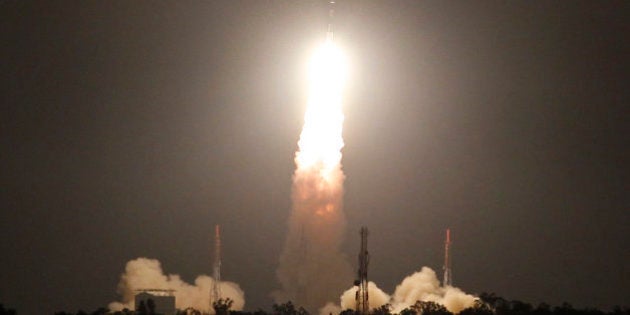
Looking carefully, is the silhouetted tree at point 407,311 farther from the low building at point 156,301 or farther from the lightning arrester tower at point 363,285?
the low building at point 156,301

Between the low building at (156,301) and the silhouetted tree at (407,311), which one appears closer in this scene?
the low building at (156,301)

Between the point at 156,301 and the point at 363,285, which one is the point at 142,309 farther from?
the point at 363,285

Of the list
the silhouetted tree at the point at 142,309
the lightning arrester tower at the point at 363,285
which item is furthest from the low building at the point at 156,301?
the lightning arrester tower at the point at 363,285

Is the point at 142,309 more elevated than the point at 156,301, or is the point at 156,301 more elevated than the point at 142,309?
the point at 156,301

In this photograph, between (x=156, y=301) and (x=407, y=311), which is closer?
(x=407, y=311)

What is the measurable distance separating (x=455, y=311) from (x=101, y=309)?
101 ft

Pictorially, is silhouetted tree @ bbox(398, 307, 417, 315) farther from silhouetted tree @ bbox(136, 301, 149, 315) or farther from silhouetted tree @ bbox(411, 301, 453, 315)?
silhouetted tree @ bbox(136, 301, 149, 315)

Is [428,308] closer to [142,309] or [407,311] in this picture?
[407,311]

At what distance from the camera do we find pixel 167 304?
94812 mm

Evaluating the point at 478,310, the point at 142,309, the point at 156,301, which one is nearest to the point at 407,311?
the point at 478,310

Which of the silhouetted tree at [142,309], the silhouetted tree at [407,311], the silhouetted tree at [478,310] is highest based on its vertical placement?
the silhouetted tree at [478,310]

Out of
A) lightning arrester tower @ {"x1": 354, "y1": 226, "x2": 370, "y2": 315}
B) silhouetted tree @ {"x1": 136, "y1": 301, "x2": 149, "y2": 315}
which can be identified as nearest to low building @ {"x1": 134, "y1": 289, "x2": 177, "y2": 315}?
silhouetted tree @ {"x1": 136, "y1": 301, "x2": 149, "y2": 315}

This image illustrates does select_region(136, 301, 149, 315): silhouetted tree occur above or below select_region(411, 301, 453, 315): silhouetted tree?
→ below

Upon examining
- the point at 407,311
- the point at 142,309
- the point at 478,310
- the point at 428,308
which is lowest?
the point at 142,309
